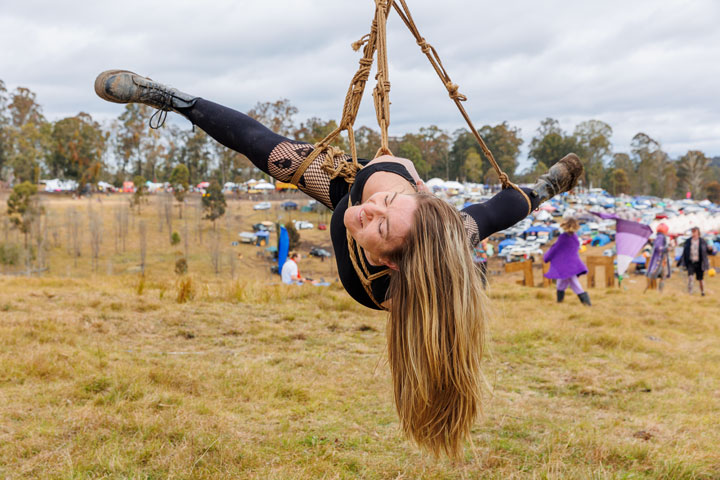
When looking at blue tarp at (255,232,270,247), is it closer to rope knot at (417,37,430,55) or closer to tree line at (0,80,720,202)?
tree line at (0,80,720,202)

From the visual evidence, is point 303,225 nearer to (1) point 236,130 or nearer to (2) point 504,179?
(1) point 236,130

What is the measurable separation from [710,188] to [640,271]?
54.0 meters

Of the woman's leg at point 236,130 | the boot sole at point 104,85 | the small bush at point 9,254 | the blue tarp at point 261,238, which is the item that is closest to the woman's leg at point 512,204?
the woman's leg at point 236,130

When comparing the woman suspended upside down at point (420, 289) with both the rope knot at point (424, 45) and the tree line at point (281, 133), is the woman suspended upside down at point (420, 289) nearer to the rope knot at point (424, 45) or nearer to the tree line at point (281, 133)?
the rope knot at point (424, 45)

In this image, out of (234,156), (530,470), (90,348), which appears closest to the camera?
(530,470)

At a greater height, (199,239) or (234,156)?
(234,156)

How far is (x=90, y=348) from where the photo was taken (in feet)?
13.6

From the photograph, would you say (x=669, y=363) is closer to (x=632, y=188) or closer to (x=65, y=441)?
(x=65, y=441)

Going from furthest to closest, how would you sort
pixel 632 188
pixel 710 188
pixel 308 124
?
1. pixel 632 188
2. pixel 710 188
3. pixel 308 124

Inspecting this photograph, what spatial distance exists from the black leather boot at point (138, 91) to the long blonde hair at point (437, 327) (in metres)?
1.97

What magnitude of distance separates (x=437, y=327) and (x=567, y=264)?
734cm

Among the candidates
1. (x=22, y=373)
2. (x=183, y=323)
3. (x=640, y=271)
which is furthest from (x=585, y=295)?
(x=640, y=271)

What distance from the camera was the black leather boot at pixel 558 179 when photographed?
324 cm

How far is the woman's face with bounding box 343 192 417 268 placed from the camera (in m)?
1.94
